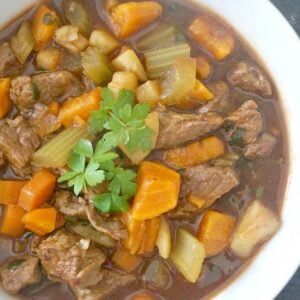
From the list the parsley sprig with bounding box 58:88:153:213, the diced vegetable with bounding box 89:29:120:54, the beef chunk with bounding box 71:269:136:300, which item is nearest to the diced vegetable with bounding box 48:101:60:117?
the parsley sprig with bounding box 58:88:153:213

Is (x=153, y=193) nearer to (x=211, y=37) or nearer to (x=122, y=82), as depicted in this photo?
(x=122, y=82)

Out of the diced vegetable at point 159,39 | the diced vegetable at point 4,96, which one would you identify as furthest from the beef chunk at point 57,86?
the diced vegetable at point 159,39

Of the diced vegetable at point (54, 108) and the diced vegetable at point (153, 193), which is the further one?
the diced vegetable at point (54, 108)

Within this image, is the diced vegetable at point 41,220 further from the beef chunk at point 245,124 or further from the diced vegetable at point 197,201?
the beef chunk at point 245,124

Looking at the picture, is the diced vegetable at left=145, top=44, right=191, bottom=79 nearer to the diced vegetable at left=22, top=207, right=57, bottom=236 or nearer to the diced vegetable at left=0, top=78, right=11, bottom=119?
the diced vegetable at left=0, top=78, right=11, bottom=119

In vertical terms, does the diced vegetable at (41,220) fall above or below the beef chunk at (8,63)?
below

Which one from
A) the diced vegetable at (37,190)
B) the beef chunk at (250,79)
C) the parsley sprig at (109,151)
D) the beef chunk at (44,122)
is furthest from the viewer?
the beef chunk at (250,79)
